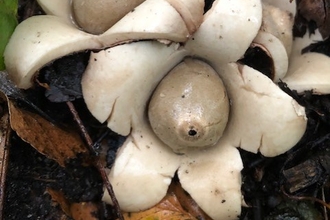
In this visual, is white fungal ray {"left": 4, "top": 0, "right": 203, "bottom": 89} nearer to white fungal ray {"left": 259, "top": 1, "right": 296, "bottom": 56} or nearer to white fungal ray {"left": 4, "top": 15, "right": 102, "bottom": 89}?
white fungal ray {"left": 4, "top": 15, "right": 102, "bottom": 89}

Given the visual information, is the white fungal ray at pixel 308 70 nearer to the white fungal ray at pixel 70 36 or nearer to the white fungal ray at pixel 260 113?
the white fungal ray at pixel 260 113

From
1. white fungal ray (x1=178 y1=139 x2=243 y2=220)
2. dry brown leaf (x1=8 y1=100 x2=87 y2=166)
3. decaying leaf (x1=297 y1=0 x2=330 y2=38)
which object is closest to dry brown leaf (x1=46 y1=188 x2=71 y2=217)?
dry brown leaf (x1=8 y1=100 x2=87 y2=166)

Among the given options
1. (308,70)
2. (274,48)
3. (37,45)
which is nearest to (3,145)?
(37,45)

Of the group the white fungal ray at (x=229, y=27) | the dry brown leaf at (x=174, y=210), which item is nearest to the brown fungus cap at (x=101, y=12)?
the white fungal ray at (x=229, y=27)

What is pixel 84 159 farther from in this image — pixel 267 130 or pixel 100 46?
pixel 267 130

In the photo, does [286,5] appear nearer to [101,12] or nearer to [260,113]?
[260,113]

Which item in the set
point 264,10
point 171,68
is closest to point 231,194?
point 171,68

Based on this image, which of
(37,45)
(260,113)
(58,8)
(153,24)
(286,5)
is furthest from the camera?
(286,5)
